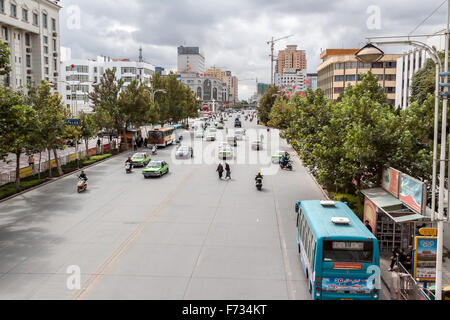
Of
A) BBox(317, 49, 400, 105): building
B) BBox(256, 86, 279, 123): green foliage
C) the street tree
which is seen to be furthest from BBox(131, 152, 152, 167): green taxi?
BBox(317, 49, 400, 105): building

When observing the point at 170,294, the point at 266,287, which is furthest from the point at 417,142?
the point at 170,294

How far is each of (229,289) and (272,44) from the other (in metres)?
150

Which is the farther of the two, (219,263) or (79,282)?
(219,263)

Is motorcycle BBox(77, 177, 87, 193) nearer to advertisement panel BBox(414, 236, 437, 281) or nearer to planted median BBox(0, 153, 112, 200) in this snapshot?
planted median BBox(0, 153, 112, 200)

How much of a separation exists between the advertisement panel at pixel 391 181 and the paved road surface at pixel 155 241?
4.76m

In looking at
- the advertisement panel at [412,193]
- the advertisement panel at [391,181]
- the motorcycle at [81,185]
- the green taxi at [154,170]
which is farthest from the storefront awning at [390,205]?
the green taxi at [154,170]

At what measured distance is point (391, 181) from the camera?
1819cm

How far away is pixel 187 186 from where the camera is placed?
103 feet

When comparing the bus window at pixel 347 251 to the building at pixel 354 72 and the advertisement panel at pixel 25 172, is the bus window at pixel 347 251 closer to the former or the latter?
the advertisement panel at pixel 25 172

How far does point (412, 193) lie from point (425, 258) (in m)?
2.49

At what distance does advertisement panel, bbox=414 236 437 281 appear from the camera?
14117 mm

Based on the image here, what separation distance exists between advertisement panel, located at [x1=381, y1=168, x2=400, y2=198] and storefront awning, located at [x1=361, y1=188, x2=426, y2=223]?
0.72 ft

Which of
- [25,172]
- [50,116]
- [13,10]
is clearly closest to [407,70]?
[50,116]

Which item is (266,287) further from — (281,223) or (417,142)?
(417,142)
